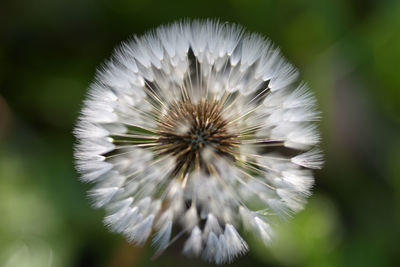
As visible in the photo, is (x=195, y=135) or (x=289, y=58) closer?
(x=195, y=135)

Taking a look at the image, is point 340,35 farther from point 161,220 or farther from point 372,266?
point 161,220

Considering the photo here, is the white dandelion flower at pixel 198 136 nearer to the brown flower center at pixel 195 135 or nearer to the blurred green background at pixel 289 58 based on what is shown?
the brown flower center at pixel 195 135

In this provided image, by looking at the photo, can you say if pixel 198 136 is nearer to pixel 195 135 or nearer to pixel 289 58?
pixel 195 135

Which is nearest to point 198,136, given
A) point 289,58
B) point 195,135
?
point 195,135

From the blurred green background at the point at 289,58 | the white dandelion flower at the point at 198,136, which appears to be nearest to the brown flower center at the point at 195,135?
the white dandelion flower at the point at 198,136

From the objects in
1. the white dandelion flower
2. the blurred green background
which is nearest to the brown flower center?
the white dandelion flower

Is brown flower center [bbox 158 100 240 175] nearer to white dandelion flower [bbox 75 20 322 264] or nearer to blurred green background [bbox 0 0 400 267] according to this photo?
white dandelion flower [bbox 75 20 322 264]

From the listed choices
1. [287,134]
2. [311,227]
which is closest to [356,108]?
[311,227]
